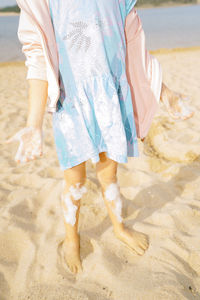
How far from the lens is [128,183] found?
2275 mm

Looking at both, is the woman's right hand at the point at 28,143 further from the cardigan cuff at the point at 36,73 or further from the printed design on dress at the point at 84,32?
the printed design on dress at the point at 84,32

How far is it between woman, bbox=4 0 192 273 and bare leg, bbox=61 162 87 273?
2cm

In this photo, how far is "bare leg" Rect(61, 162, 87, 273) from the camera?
137 centimetres

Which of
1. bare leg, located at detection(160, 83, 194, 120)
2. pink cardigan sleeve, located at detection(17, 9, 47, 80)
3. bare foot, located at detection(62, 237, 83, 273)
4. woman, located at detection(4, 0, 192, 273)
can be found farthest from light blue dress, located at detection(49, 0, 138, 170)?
bare foot, located at detection(62, 237, 83, 273)

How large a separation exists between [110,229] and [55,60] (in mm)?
1259

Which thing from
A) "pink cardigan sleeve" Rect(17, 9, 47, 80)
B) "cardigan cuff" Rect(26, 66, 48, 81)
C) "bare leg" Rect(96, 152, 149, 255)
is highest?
"pink cardigan sleeve" Rect(17, 9, 47, 80)

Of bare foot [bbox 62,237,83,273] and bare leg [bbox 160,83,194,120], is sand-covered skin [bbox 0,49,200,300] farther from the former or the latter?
bare leg [bbox 160,83,194,120]

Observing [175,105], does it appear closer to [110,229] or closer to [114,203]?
[114,203]

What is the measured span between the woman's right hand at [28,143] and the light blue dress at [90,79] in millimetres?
161

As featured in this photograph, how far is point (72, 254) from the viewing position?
1536mm

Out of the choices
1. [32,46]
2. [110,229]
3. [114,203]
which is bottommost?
[110,229]

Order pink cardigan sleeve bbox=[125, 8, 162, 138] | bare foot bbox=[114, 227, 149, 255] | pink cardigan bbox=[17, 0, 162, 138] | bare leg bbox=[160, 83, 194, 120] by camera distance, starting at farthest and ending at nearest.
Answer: bare foot bbox=[114, 227, 149, 255], bare leg bbox=[160, 83, 194, 120], pink cardigan sleeve bbox=[125, 8, 162, 138], pink cardigan bbox=[17, 0, 162, 138]

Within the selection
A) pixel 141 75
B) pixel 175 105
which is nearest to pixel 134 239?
pixel 175 105

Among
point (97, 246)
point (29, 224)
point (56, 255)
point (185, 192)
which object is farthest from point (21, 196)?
point (185, 192)
